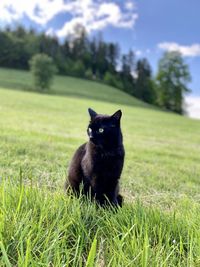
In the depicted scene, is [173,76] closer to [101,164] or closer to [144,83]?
[144,83]

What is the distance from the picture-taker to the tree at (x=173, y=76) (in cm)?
5575

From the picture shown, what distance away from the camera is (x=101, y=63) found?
2879 inches

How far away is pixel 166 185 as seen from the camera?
436 centimetres

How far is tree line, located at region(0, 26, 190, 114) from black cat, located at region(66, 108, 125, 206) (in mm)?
54968

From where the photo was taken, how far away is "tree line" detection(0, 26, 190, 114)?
184 ft

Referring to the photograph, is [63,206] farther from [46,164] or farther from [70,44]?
[70,44]

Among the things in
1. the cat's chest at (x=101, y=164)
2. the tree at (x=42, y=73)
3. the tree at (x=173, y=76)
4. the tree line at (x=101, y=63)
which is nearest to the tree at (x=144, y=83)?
Result: the tree line at (x=101, y=63)

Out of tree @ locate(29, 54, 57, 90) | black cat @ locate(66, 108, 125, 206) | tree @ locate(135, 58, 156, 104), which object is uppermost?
tree @ locate(135, 58, 156, 104)

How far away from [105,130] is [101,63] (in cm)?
7236

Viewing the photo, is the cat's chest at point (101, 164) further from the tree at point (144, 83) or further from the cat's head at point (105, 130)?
the tree at point (144, 83)

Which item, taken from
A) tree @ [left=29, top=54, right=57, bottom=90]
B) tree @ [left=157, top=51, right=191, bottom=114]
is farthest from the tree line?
tree @ [left=29, top=54, right=57, bottom=90]

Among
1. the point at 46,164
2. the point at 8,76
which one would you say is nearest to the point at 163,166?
the point at 46,164

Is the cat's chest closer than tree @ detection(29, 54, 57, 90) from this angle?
Yes

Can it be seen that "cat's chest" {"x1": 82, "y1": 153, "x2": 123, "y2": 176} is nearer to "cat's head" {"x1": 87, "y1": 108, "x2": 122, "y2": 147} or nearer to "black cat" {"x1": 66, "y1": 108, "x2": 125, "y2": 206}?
"black cat" {"x1": 66, "y1": 108, "x2": 125, "y2": 206}
